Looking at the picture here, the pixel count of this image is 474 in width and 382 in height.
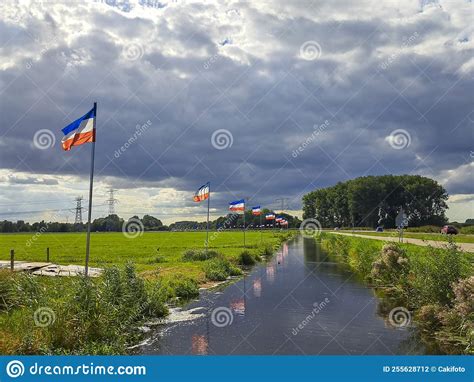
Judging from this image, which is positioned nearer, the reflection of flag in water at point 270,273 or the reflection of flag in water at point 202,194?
the reflection of flag in water at point 270,273

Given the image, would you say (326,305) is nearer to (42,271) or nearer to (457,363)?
(457,363)

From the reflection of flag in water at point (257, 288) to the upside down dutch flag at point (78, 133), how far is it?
43.0 feet

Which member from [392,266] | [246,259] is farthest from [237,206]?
[392,266]

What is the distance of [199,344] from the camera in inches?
591

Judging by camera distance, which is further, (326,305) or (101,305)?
(326,305)

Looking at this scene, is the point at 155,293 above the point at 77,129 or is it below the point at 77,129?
below

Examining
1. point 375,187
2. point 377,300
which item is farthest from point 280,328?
point 375,187

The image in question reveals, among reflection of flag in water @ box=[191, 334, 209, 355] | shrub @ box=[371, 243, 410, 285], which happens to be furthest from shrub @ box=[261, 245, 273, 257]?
reflection of flag in water @ box=[191, 334, 209, 355]

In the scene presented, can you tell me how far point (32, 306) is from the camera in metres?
13.8

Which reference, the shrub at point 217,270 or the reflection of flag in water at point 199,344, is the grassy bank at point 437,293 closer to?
the reflection of flag in water at point 199,344

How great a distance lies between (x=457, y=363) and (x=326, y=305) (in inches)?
392

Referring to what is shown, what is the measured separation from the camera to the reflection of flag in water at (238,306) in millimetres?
20438

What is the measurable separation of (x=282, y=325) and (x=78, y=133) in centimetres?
1059

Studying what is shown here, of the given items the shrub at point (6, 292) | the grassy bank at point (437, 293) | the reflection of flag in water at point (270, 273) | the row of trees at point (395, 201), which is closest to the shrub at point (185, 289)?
the reflection of flag in water at point (270, 273)
